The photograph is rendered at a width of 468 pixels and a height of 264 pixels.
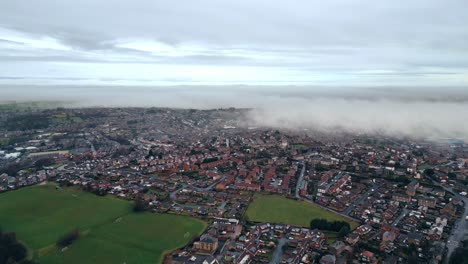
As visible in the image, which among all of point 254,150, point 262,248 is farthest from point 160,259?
point 254,150

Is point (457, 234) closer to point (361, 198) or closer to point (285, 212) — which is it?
point (361, 198)

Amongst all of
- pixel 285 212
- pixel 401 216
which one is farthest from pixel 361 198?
pixel 285 212

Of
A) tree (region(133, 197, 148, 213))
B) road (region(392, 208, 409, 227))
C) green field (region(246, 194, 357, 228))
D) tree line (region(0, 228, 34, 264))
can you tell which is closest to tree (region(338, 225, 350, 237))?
green field (region(246, 194, 357, 228))

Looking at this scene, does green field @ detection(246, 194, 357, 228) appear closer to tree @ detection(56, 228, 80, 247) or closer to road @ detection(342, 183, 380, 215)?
road @ detection(342, 183, 380, 215)

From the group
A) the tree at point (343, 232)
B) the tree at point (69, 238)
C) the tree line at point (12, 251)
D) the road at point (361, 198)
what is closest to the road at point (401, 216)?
the road at point (361, 198)

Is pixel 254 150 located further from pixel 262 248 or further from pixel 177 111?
pixel 177 111

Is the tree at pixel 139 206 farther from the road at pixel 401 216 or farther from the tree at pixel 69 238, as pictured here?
the road at pixel 401 216

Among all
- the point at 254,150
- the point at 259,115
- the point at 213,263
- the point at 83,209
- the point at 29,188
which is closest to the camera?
the point at 213,263
